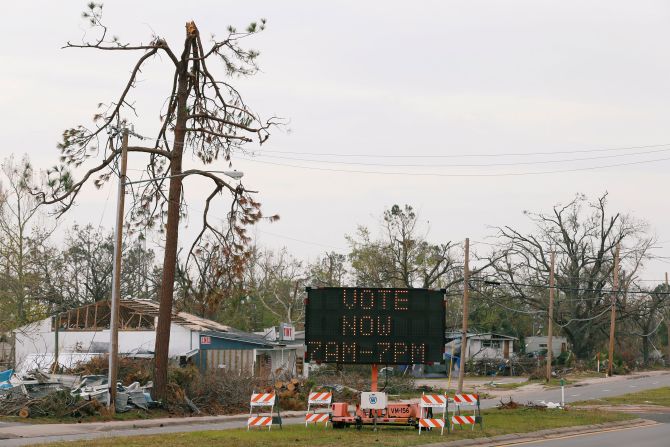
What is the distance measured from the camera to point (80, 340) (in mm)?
49531

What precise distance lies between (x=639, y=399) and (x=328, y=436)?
28.7m

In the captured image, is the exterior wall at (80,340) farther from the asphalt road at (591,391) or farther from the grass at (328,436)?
the grass at (328,436)

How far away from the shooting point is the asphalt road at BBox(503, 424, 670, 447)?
2459 centimetres

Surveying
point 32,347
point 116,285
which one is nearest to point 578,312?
point 32,347

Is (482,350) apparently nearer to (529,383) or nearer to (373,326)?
(529,383)

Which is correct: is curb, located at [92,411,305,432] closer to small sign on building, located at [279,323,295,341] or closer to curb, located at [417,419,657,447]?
curb, located at [417,419,657,447]

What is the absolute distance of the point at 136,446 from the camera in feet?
64.6

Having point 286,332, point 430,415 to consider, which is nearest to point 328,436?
point 430,415

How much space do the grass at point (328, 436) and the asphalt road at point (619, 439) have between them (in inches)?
57.8

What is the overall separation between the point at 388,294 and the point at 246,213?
9.57 m

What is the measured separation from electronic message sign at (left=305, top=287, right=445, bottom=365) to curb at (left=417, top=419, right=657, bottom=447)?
8.95 feet

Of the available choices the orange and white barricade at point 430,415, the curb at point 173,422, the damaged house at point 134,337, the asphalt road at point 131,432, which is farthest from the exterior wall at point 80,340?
the orange and white barricade at point 430,415

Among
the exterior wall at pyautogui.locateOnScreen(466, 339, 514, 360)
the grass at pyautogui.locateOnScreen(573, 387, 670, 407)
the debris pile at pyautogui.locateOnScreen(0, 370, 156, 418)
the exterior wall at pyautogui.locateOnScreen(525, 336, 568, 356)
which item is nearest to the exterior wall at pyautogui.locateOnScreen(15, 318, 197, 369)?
the debris pile at pyautogui.locateOnScreen(0, 370, 156, 418)

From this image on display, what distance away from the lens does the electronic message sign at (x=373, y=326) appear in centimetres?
2603
